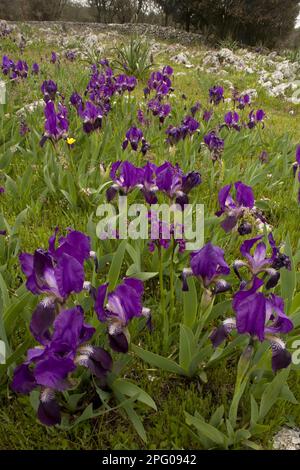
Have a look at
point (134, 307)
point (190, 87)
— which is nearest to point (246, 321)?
point (134, 307)

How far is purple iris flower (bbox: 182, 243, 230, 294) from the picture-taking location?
1.61 meters

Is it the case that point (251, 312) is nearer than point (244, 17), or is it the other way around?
point (251, 312)

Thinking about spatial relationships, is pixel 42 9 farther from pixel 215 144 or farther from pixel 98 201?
pixel 98 201

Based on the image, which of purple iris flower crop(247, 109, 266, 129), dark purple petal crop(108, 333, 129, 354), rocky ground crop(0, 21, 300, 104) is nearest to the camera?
dark purple petal crop(108, 333, 129, 354)

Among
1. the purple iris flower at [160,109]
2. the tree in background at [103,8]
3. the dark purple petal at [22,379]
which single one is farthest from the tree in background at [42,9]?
the dark purple petal at [22,379]

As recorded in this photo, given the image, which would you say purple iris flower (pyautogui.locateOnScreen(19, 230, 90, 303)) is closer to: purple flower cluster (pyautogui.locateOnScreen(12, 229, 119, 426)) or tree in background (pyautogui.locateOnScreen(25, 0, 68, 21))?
purple flower cluster (pyautogui.locateOnScreen(12, 229, 119, 426))

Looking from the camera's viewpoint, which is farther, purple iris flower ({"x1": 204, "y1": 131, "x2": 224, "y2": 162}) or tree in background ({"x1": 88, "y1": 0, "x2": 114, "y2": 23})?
tree in background ({"x1": 88, "y1": 0, "x2": 114, "y2": 23})

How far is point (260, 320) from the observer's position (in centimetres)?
137

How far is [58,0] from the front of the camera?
30000 mm

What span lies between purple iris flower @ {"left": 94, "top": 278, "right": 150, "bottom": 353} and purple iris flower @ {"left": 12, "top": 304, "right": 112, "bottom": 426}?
7 centimetres

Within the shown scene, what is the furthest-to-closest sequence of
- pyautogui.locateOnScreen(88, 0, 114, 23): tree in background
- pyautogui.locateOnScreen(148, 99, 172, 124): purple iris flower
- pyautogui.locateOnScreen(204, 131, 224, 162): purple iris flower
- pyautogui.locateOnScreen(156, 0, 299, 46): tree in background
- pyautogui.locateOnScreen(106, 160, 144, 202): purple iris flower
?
pyautogui.locateOnScreen(88, 0, 114, 23): tree in background → pyautogui.locateOnScreen(156, 0, 299, 46): tree in background → pyautogui.locateOnScreen(148, 99, 172, 124): purple iris flower → pyautogui.locateOnScreen(204, 131, 224, 162): purple iris flower → pyautogui.locateOnScreen(106, 160, 144, 202): purple iris flower

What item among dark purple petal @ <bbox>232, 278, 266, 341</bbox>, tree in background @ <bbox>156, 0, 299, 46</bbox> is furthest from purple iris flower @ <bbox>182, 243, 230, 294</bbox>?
tree in background @ <bbox>156, 0, 299, 46</bbox>

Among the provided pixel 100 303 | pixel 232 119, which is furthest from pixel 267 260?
pixel 232 119

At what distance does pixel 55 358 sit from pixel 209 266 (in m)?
0.70
